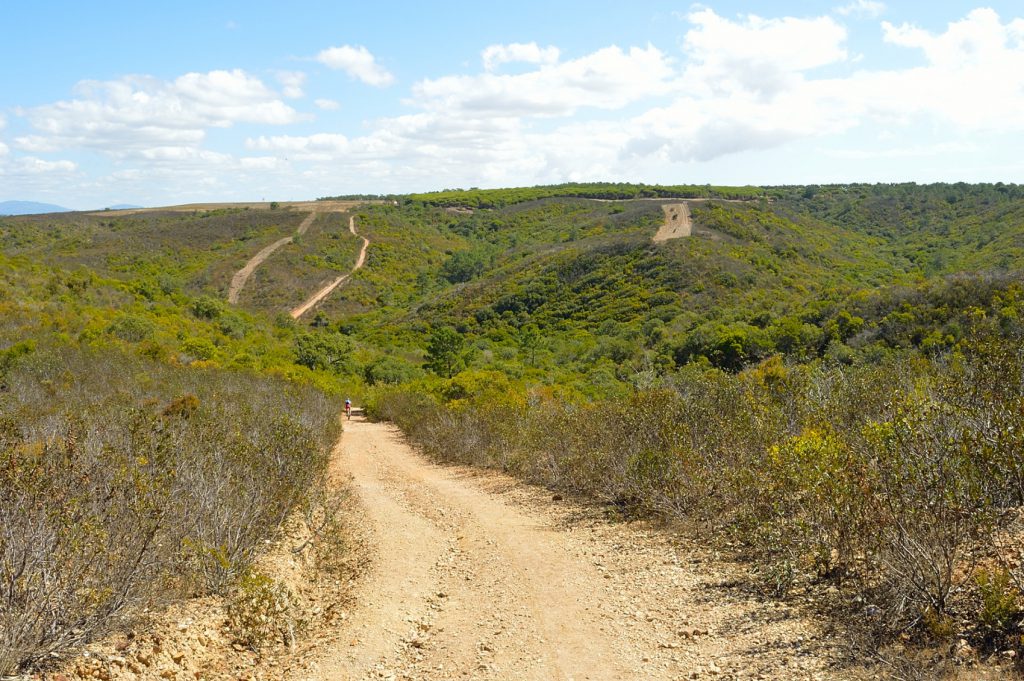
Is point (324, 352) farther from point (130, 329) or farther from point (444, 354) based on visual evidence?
point (130, 329)

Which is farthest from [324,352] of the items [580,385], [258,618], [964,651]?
[964,651]

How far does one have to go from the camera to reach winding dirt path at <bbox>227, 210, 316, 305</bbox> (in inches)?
2421

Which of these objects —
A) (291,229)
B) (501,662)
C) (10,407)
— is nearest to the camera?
(501,662)

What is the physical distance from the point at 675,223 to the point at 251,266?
4300cm

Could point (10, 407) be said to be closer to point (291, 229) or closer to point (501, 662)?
point (501, 662)

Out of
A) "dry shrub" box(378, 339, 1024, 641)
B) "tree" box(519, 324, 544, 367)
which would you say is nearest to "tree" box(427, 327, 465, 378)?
"tree" box(519, 324, 544, 367)

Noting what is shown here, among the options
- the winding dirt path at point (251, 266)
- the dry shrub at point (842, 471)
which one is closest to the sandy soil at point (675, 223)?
the winding dirt path at point (251, 266)

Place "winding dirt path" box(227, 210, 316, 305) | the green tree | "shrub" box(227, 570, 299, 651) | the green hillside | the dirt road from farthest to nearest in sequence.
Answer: "winding dirt path" box(227, 210, 316, 305)
the green tree
"shrub" box(227, 570, 299, 651)
the green hillside
the dirt road

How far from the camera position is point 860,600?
19.5 feet

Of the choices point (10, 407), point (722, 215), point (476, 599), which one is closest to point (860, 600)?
point (476, 599)

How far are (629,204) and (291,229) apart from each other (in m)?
48.9

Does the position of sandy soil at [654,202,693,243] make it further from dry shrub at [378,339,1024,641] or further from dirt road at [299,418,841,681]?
dirt road at [299,418,841,681]

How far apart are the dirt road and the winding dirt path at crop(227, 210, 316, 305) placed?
55.5 m

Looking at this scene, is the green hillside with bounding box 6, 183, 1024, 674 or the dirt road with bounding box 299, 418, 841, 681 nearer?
the dirt road with bounding box 299, 418, 841, 681
